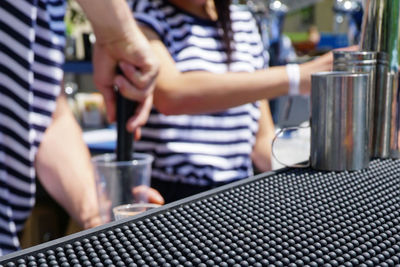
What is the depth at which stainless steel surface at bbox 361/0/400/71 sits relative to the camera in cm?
84

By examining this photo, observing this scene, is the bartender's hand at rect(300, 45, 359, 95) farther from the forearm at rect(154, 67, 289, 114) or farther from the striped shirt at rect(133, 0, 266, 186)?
the striped shirt at rect(133, 0, 266, 186)

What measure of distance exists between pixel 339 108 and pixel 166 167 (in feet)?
2.34

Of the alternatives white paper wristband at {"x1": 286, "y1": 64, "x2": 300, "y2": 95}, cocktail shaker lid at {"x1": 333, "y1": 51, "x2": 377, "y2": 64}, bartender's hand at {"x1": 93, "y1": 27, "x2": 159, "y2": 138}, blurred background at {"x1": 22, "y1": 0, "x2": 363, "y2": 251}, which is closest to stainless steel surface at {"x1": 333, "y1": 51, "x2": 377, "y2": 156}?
cocktail shaker lid at {"x1": 333, "y1": 51, "x2": 377, "y2": 64}

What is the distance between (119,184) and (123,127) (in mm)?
121

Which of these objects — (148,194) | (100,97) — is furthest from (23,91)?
(100,97)

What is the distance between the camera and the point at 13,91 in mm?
894

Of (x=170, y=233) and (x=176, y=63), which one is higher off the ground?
(x=176, y=63)

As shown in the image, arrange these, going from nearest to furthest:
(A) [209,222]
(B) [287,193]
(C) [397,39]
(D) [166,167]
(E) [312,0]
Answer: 1. (A) [209,222]
2. (B) [287,193]
3. (C) [397,39]
4. (D) [166,167]
5. (E) [312,0]

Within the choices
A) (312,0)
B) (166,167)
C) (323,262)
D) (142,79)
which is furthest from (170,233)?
(312,0)

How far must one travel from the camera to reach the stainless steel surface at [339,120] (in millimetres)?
738

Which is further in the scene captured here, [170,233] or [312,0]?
[312,0]

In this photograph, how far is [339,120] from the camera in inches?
29.4

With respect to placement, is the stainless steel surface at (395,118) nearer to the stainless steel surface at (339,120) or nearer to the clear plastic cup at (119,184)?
the stainless steel surface at (339,120)

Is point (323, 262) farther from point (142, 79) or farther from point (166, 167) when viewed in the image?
point (166, 167)
